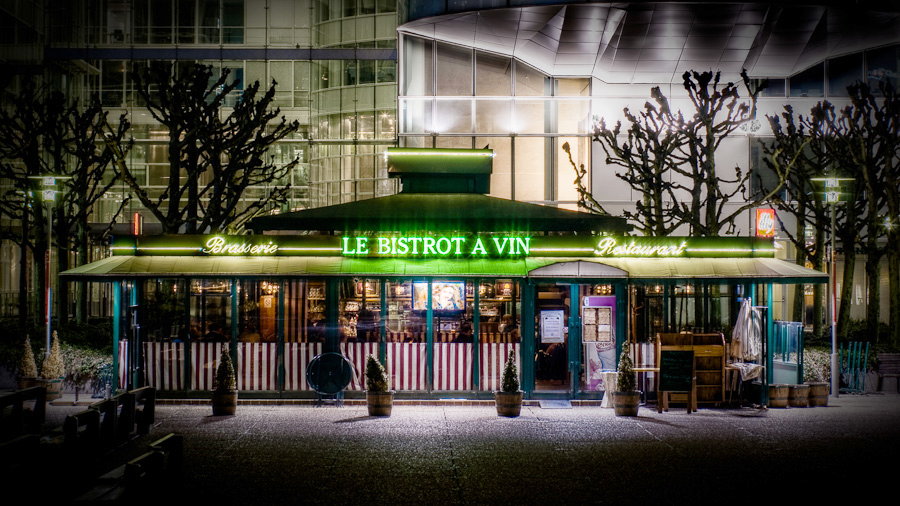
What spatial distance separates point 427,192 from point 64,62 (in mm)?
20917

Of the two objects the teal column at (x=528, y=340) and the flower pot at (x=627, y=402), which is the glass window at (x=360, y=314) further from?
the flower pot at (x=627, y=402)

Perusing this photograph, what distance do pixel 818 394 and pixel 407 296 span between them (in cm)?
840

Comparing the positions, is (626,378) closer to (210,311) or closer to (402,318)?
(402,318)

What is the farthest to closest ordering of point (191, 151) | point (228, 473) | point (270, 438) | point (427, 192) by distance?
point (191, 151) < point (427, 192) < point (270, 438) < point (228, 473)

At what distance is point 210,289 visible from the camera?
58.2 feet

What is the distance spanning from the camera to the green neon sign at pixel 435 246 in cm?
1697

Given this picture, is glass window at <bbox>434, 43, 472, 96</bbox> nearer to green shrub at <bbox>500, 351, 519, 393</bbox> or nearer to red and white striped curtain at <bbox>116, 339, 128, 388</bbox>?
green shrub at <bbox>500, 351, 519, 393</bbox>

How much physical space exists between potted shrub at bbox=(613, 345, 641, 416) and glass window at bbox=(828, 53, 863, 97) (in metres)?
17.4

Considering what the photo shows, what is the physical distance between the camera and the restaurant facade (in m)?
17.0

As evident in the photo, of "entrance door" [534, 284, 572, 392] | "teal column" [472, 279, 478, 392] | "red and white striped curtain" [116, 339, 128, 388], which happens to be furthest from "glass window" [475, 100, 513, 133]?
"red and white striped curtain" [116, 339, 128, 388]

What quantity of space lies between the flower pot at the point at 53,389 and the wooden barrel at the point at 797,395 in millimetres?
14724

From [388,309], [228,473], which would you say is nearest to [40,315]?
[388,309]

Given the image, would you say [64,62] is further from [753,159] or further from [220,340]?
[753,159]

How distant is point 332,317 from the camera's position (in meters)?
17.3
